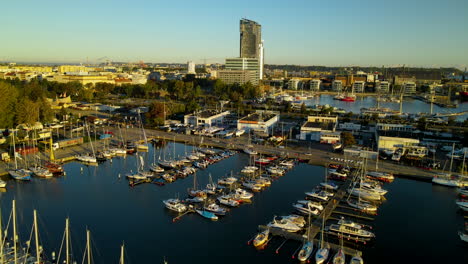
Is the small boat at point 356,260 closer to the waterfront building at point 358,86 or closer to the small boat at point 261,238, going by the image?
the small boat at point 261,238

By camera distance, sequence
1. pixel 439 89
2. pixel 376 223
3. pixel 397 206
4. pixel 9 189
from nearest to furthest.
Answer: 1. pixel 376 223
2. pixel 397 206
3. pixel 9 189
4. pixel 439 89

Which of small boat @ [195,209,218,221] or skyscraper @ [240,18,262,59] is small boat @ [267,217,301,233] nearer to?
small boat @ [195,209,218,221]

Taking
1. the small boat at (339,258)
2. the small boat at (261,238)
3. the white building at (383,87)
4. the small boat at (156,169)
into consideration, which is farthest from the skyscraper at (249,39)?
the small boat at (339,258)

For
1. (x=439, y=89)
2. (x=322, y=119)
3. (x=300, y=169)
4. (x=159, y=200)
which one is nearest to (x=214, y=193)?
(x=159, y=200)

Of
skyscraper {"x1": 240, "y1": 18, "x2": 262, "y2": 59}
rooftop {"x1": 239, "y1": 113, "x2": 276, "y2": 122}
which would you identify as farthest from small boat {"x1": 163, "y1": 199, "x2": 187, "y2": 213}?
skyscraper {"x1": 240, "y1": 18, "x2": 262, "y2": 59}

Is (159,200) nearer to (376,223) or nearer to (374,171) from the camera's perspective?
(376,223)
